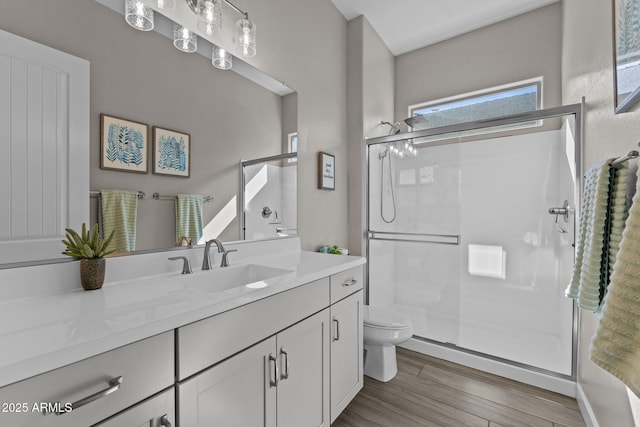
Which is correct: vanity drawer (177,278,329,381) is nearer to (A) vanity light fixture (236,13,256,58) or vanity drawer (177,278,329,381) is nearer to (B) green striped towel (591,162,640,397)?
(B) green striped towel (591,162,640,397)

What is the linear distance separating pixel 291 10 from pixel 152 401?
2.36m

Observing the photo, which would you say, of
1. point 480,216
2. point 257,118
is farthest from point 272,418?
point 480,216

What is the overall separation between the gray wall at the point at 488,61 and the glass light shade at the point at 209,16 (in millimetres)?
2434

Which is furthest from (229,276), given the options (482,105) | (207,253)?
(482,105)

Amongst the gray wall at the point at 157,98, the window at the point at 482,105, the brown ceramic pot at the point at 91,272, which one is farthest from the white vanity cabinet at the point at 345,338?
the window at the point at 482,105

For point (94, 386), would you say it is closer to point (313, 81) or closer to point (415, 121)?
point (313, 81)

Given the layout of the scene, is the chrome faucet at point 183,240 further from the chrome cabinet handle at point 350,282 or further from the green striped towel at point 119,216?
the chrome cabinet handle at point 350,282

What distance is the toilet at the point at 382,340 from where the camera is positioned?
194 centimetres

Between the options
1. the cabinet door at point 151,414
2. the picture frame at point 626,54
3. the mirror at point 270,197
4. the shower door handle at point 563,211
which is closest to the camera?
the cabinet door at point 151,414

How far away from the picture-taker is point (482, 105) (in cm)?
301

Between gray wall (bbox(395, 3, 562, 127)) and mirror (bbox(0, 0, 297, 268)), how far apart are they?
2077 millimetres

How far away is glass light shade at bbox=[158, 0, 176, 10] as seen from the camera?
128cm

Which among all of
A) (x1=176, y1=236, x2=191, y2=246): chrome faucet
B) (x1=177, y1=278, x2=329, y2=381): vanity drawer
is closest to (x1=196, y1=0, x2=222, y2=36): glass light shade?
(x1=176, y1=236, x2=191, y2=246): chrome faucet

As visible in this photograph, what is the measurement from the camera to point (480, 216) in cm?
271
